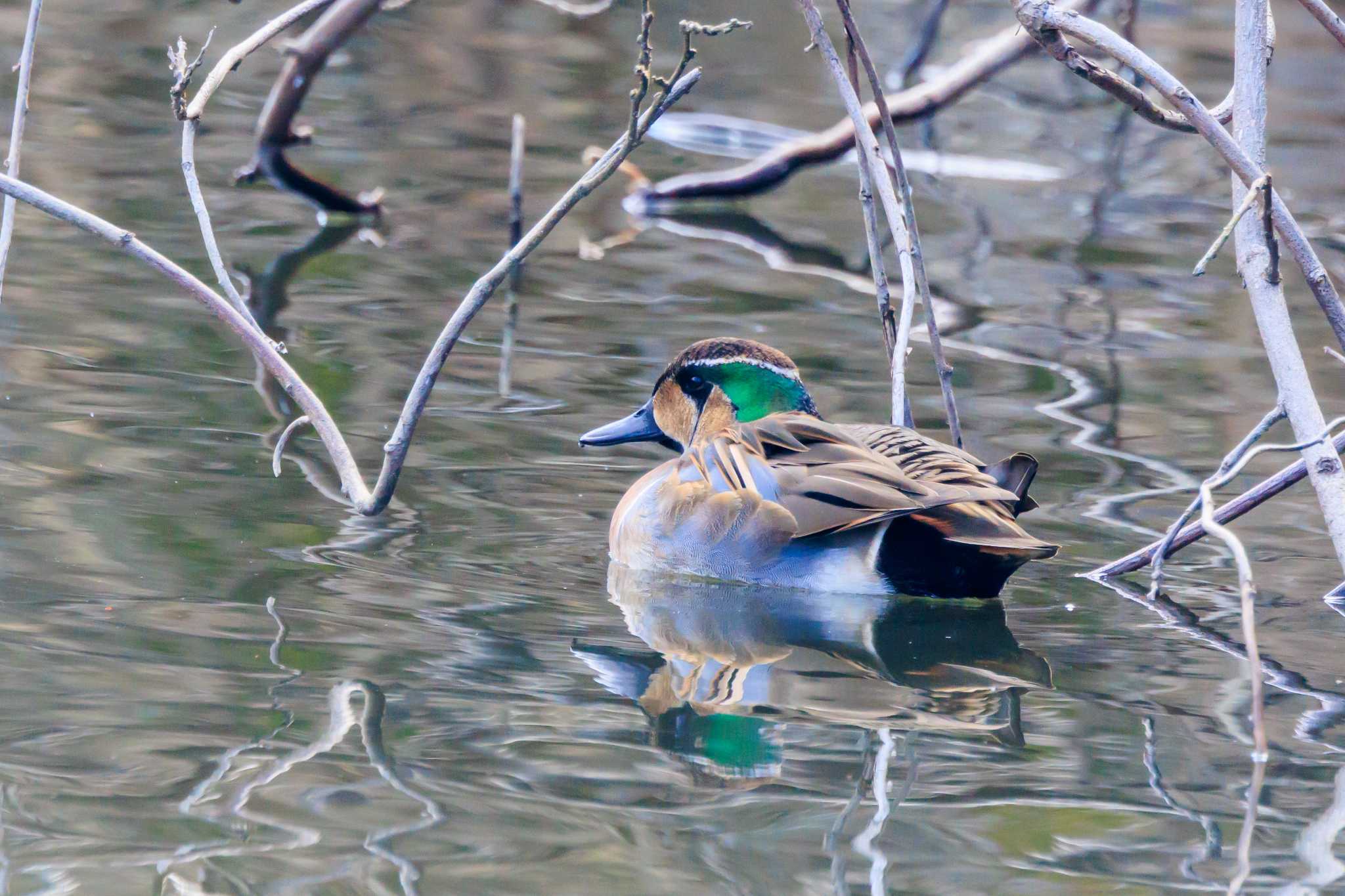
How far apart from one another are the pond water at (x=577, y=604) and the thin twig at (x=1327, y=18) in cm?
174

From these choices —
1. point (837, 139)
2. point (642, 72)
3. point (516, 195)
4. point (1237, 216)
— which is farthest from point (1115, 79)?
point (837, 139)

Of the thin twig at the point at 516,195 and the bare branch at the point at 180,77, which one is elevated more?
the bare branch at the point at 180,77

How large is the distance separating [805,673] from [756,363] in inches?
72.9

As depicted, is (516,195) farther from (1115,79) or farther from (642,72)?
(1115,79)

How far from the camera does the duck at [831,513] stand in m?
5.39

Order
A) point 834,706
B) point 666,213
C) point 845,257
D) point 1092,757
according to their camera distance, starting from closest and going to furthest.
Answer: point 1092,757 → point 834,706 → point 845,257 → point 666,213

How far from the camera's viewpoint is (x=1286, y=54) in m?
17.5

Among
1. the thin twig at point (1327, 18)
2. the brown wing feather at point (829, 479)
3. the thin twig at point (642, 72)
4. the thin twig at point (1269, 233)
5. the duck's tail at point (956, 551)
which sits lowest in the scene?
the duck's tail at point (956, 551)

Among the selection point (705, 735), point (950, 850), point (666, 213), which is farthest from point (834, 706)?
point (666, 213)

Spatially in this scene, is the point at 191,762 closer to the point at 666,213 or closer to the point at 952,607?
the point at 952,607

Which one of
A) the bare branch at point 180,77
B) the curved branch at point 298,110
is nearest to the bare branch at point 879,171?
the bare branch at point 180,77

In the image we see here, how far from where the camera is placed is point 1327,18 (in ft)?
15.4

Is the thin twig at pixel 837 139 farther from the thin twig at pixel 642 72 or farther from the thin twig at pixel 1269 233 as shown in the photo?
the thin twig at pixel 1269 233

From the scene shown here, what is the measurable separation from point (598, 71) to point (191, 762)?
40.4 ft
